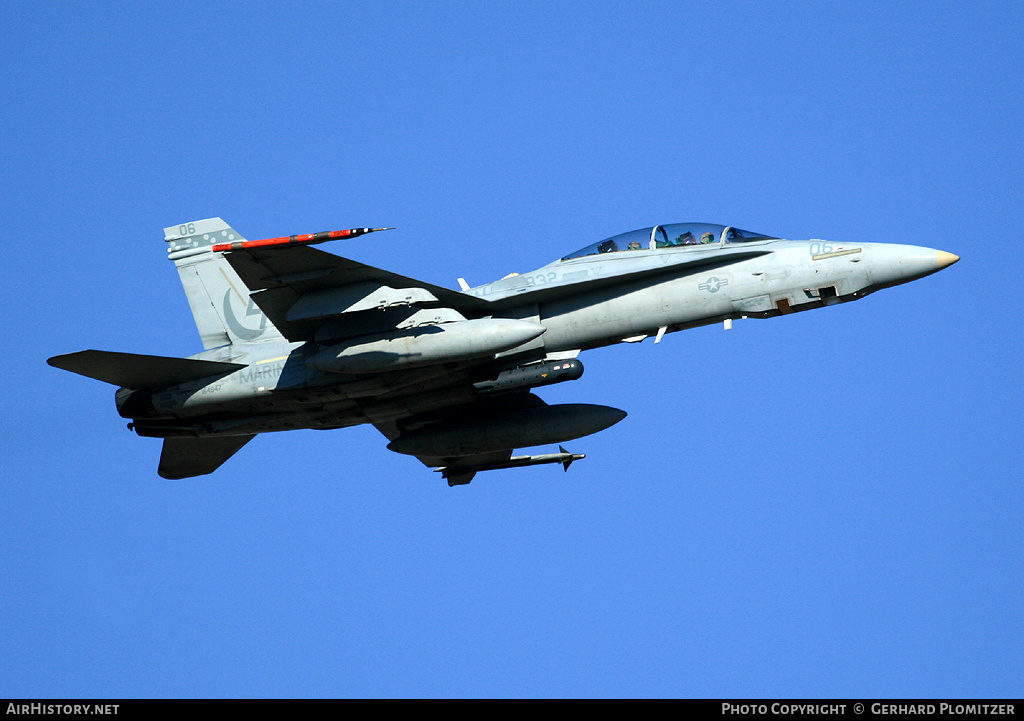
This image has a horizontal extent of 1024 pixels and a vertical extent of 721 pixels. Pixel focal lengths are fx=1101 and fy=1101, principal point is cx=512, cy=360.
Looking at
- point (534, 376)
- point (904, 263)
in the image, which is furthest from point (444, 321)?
point (904, 263)

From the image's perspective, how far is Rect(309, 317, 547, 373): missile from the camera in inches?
635

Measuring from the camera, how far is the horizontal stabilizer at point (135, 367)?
17.1 metres

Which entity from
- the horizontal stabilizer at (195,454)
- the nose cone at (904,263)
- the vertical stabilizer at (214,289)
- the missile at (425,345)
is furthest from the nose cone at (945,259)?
the horizontal stabilizer at (195,454)

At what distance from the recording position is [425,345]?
16.4m

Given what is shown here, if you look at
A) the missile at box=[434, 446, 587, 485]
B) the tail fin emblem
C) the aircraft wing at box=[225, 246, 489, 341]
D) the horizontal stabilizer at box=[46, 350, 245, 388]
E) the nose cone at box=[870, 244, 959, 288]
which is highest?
the tail fin emblem

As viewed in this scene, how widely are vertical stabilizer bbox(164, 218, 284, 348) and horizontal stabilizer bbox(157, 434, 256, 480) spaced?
6.47 feet

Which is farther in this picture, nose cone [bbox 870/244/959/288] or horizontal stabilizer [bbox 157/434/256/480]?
horizontal stabilizer [bbox 157/434/256/480]

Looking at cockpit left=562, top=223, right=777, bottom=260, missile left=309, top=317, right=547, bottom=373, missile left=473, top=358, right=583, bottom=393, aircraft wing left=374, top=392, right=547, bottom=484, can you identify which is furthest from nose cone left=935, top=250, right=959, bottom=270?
aircraft wing left=374, top=392, right=547, bottom=484

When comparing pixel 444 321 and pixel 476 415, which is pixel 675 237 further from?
pixel 476 415

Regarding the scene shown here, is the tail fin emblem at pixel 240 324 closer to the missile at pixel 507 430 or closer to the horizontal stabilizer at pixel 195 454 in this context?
the horizontal stabilizer at pixel 195 454

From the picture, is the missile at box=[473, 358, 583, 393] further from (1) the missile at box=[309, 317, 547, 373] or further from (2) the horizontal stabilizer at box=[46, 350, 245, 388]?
(2) the horizontal stabilizer at box=[46, 350, 245, 388]

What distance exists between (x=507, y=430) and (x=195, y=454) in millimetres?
5896
